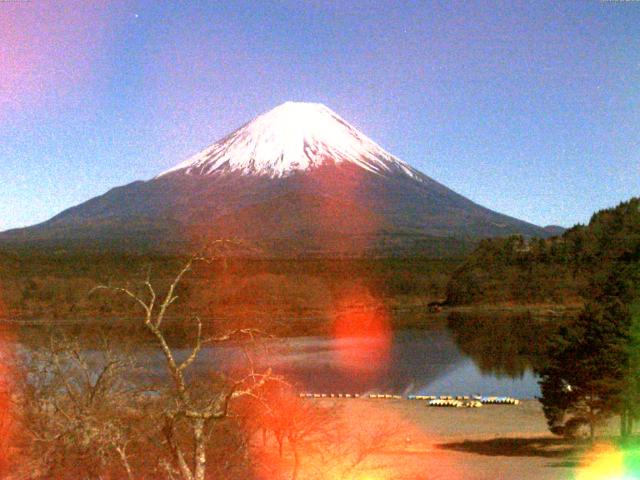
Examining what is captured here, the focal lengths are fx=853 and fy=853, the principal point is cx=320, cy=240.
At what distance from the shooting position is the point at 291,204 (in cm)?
12725

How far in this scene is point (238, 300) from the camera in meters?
66.1

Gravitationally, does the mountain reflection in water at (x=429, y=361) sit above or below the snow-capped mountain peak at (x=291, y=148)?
below

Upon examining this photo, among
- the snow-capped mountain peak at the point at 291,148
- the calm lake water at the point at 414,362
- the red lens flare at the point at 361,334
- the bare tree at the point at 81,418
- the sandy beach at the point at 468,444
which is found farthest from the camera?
the snow-capped mountain peak at the point at 291,148

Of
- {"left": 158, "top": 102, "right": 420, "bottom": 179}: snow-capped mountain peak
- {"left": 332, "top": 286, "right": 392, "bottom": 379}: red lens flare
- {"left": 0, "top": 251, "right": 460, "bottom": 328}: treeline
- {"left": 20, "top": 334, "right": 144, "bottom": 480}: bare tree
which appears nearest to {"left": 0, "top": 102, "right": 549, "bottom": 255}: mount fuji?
{"left": 158, "top": 102, "right": 420, "bottom": 179}: snow-capped mountain peak

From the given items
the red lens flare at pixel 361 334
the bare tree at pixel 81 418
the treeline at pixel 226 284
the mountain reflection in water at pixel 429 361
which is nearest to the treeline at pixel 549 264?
the treeline at pixel 226 284

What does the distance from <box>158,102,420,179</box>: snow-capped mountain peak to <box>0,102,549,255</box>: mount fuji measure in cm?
17

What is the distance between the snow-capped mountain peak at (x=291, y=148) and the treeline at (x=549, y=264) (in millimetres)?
65911

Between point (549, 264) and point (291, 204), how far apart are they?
6288 centimetres

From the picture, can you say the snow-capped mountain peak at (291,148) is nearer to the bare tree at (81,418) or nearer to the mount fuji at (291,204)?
the mount fuji at (291,204)

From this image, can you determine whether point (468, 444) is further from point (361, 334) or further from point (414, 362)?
point (361, 334)

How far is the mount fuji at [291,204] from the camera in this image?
110062 mm

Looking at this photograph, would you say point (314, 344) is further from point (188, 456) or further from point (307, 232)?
point (307, 232)

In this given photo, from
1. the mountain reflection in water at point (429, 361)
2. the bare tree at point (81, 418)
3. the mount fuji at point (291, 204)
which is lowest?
the mountain reflection in water at point (429, 361)

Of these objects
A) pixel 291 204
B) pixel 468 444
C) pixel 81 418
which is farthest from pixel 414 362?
pixel 291 204
